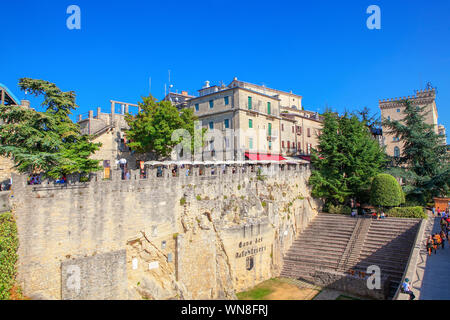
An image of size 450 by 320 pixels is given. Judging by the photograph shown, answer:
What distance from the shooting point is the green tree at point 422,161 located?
107ft

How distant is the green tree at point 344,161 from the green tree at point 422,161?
11.0ft

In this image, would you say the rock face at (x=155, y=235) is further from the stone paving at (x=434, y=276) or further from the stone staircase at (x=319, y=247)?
the stone paving at (x=434, y=276)

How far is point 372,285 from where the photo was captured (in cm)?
2311

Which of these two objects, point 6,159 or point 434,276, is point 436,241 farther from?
point 6,159

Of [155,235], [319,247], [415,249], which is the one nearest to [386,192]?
[319,247]

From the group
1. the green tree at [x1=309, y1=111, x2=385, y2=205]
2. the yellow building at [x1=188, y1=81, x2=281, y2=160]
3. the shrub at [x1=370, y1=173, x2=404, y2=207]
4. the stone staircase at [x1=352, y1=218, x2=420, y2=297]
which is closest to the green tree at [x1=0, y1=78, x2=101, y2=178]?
the yellow building at [x1=188, y1=81, x2=281, y2=160]

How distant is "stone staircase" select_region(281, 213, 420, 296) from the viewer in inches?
1009

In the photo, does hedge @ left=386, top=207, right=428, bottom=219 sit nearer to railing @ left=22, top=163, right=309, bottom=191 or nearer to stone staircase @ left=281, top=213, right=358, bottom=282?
stone staircase @ left=281, top=213, right=358, bottom=282

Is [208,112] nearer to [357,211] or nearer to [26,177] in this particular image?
[357,211]

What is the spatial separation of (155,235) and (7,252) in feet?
28.4

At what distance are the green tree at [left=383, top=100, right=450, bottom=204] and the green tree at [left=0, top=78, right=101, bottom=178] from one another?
33692mm

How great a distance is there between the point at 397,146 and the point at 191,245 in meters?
48.9

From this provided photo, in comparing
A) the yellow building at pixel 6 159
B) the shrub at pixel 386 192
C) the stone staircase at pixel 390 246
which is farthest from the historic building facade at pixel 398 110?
the yellow building at pixel 6 159
